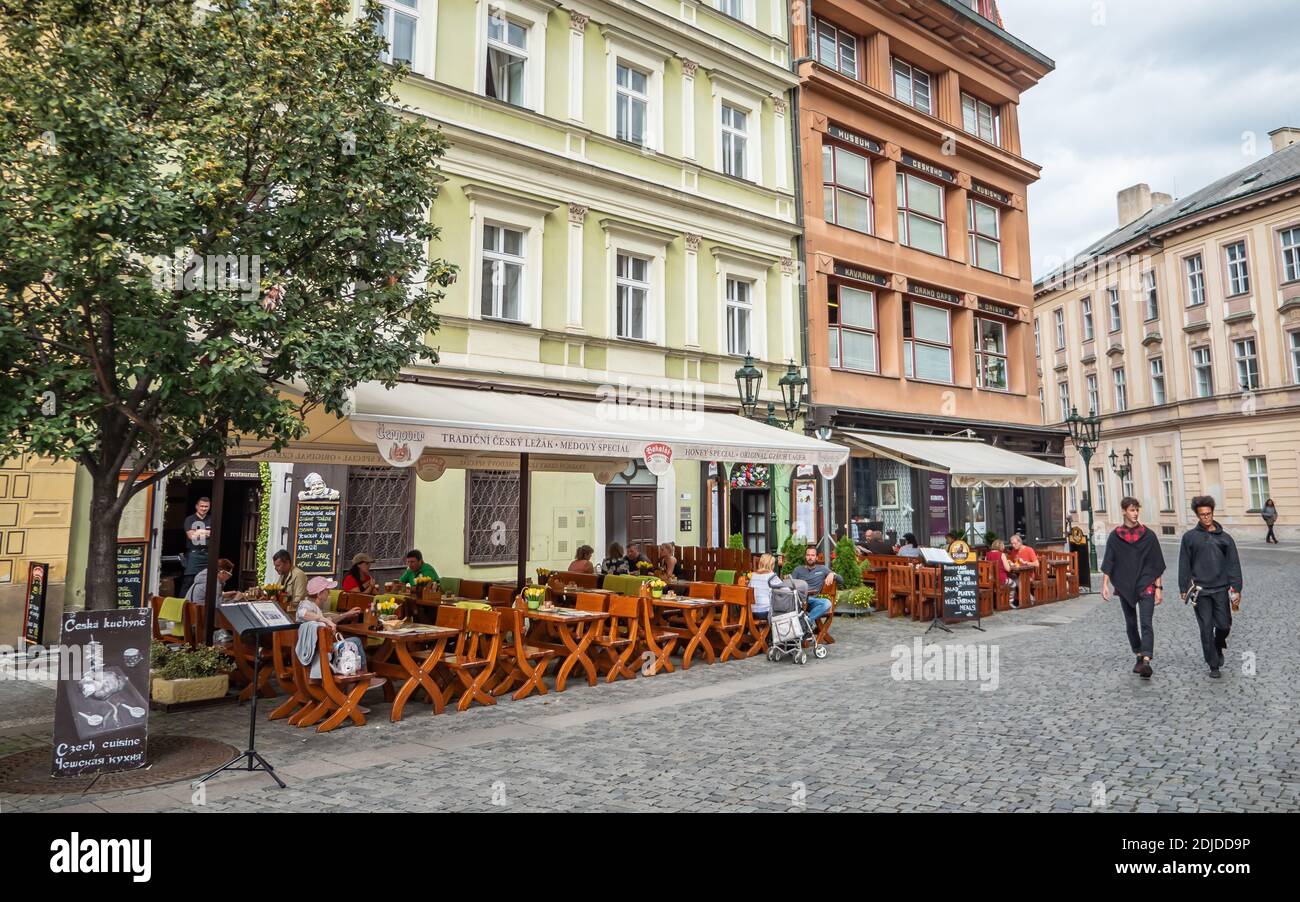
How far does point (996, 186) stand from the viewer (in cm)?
2575

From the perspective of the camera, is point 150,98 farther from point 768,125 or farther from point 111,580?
point 768,125

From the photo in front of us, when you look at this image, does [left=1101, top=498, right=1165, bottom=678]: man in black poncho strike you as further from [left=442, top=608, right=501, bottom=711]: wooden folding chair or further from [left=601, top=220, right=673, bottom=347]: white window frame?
[left=601, top=220, right=673, bottom=347]: white window frame

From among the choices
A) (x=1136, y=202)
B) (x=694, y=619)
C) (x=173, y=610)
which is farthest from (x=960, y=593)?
(x=1136, y=202)

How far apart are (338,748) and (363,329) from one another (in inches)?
131

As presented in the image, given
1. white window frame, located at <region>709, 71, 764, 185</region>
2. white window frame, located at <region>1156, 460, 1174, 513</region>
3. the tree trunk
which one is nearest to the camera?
the tree trunk

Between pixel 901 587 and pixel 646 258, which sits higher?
pixel 646 258

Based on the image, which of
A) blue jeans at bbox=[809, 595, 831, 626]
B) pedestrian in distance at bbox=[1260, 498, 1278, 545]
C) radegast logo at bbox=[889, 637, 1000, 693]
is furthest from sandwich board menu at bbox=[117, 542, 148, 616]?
pedestrian in distance at bbox=[1260, 498, 1278, 545]

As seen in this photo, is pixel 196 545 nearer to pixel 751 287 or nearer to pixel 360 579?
pixel 360 579

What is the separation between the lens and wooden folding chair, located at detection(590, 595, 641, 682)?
9.52m

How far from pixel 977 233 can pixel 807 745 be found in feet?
72.0

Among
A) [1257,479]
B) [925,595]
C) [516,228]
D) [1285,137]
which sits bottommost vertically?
[925,595]

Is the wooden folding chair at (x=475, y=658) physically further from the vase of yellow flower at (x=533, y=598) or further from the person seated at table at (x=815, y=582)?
the person seated at table at (x=815, y=582)

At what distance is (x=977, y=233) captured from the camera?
25.1 m
